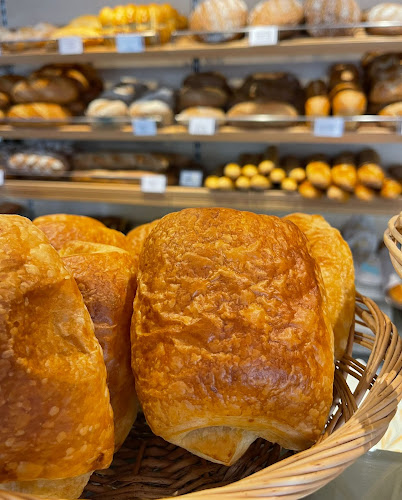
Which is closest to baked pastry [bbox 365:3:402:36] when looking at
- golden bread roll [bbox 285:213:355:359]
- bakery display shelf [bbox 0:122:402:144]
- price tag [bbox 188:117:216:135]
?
bakery display shelf [bbox 0:122:402:144]

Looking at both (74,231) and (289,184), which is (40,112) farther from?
(74,231)

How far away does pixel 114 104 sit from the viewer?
224 cm

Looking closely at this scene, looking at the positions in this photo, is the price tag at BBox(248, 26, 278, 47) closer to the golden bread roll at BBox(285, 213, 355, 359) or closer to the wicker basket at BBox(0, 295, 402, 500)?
the golden bread roll at BBox(285, 213, 355, 359)

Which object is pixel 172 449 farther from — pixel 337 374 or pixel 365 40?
pixel 365 40

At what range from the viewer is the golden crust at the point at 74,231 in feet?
3.10

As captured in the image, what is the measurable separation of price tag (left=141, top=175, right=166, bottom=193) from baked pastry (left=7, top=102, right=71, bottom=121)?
1.76 feet

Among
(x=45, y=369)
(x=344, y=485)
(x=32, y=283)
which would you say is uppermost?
(x=32, y=283)

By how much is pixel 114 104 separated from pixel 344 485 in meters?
1.98

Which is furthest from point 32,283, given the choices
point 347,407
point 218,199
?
point 218,199

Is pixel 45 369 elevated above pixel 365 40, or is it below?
below

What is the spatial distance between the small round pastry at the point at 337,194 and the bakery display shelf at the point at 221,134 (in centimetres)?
21

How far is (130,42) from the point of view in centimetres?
207

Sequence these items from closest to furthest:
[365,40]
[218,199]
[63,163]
Answer: [365,40], [218,199], [63,163]

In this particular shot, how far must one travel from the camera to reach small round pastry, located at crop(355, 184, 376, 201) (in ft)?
6.59
